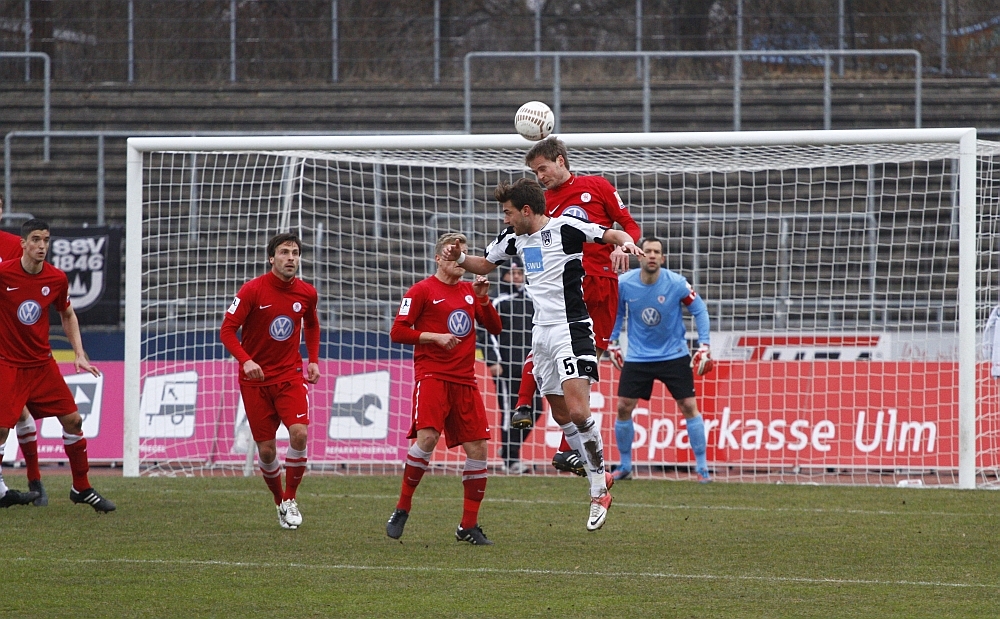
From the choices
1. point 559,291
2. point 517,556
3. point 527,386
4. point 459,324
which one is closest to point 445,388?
point 459,324

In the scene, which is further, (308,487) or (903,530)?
(308,487)

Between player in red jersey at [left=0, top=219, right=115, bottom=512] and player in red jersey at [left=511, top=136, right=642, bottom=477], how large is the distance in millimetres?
3599

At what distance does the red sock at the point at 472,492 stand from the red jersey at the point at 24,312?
3.67 metres

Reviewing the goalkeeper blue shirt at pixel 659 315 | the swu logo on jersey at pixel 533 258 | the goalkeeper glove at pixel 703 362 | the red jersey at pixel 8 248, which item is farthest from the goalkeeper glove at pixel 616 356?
the red jersey at pixel 8 248

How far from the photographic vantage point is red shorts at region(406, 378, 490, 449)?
25.9ft

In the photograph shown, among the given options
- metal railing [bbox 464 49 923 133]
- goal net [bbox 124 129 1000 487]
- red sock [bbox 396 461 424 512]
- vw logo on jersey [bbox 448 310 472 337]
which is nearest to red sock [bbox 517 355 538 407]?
vw logo on jersey [bbox 448 310 472 337]

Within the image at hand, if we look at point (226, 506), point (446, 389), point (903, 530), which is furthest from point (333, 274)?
point (903, 530)

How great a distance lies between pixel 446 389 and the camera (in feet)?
26.3

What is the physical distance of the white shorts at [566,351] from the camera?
7660mm

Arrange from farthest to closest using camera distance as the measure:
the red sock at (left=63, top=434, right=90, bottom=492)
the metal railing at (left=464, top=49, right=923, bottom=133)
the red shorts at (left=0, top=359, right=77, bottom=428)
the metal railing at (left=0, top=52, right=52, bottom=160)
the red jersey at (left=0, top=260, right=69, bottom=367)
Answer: the metal railing at (left=0, top=52, right=52, bottom=160) → the metal railing at (left=464, top=49, right=923, bottom=133) → the red sock at (left=63, top=434, right=90, bottom=492) → the red jersey at (left=0, top=260, right=69, bottom=367) → the red shorts at (left=0, top=359, right=77, bottom=428)

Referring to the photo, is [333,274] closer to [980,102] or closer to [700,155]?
[700,155]

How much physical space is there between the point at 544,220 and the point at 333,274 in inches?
298

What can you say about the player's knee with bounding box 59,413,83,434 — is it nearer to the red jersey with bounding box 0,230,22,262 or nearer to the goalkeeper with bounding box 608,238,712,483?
the red jersey with bounding box 0,230,22,262

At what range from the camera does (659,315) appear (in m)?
11.8
